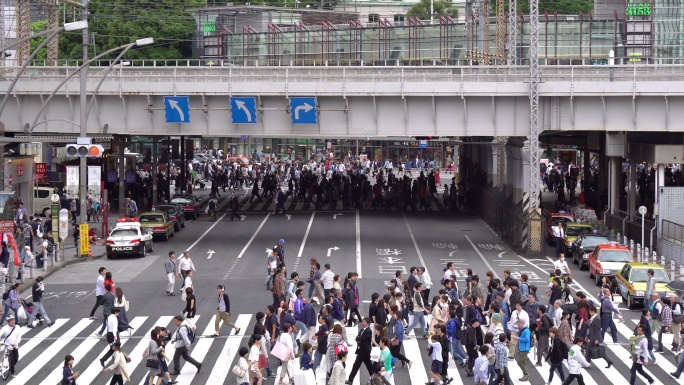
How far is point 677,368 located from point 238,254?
24.9 meters

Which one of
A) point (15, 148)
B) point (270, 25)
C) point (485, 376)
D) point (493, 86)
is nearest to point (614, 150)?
point (493, 86)

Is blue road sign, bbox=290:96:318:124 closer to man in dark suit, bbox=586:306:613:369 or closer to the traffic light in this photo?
the traffic light

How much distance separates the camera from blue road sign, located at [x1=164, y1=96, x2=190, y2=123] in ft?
167

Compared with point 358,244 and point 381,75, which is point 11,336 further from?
point 381,75

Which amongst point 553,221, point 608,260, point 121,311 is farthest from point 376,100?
point 121,311

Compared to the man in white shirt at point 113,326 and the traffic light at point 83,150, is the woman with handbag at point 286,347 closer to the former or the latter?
the man in white shirt at point 113,326

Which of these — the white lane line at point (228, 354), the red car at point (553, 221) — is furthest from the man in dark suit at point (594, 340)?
the red car at point (553, 221)

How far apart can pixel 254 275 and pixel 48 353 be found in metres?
14.1

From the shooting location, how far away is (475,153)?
83.0 metres

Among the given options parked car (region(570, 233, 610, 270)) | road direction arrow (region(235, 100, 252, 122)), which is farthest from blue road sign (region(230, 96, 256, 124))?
parked car (region(570, 233, 610, 270))

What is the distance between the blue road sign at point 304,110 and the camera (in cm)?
5047

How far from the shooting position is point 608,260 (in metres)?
39.5

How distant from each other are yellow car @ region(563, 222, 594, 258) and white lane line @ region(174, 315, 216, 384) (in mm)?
19685

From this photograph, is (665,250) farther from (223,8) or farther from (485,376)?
(223,8)
